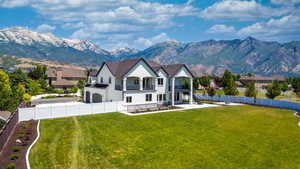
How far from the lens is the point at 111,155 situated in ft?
48.2

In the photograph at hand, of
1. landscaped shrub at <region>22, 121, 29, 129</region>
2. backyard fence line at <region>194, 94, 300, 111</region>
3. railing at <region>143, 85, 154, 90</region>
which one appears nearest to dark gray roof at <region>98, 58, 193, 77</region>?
railing at <region>143, 85, 154, 90</region>

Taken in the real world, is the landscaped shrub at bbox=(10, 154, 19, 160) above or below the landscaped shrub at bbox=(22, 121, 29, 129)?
below

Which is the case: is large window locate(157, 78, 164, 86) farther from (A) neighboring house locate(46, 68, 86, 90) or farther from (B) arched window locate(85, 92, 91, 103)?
(A) neighboring house locate(46, 68, 86, 90)

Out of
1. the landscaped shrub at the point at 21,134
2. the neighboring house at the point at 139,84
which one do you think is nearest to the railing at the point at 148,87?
the neighboring house at the point at 139,84

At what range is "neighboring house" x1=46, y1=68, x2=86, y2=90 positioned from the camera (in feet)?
240

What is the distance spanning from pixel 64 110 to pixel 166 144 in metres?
16.9

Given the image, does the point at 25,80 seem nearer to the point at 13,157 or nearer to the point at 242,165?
the point at 13,157

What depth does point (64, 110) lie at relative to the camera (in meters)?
28.0

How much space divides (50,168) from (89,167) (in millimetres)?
2268

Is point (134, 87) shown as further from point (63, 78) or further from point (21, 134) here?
point (63, 78)

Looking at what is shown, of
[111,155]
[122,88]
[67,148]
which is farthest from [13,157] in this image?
[122,88]

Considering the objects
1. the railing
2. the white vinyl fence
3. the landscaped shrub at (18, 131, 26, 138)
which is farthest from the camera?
the railing

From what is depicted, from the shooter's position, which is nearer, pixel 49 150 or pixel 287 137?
pixel 49 150

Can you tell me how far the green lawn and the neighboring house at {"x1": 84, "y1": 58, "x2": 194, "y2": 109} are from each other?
1026 cm
